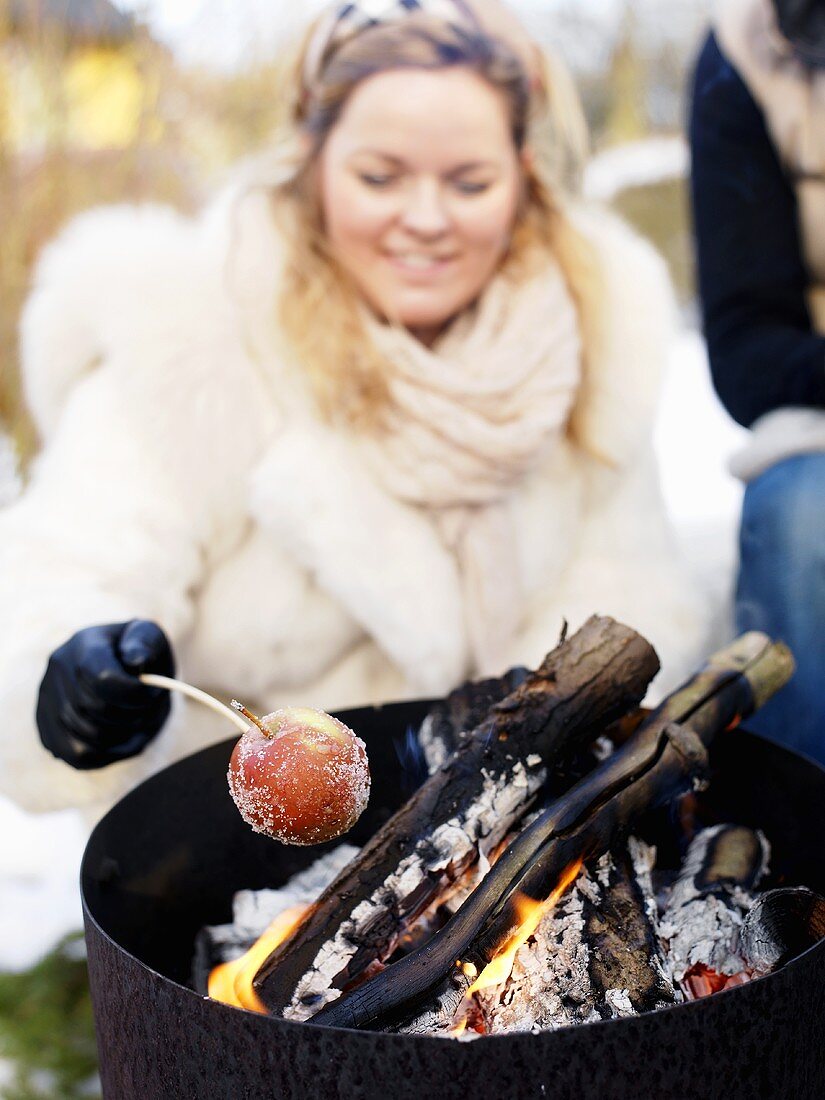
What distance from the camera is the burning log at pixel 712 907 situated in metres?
1.15

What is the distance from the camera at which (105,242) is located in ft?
6.31


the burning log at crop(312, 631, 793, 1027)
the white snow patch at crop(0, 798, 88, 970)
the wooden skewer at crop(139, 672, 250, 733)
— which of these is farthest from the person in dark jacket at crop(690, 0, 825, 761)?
the white snow patch at crop(0, 798, 88, 970)

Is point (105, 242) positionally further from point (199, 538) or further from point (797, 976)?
point (797, 976)

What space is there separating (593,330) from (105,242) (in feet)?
2.96

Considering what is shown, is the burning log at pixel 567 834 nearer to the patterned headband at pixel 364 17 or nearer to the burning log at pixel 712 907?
the burning log at pixel 712 907

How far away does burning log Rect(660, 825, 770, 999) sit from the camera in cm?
115

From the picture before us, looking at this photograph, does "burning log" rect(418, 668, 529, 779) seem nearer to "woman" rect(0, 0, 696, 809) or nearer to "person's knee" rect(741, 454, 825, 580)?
"woman" rect(0, 0, 696, 809)

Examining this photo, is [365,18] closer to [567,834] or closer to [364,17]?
[364,17]

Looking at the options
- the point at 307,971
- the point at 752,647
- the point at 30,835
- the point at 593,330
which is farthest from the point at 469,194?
the point at 30,835

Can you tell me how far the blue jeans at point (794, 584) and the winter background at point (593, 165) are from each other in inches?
11.0

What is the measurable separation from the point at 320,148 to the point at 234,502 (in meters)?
0.62

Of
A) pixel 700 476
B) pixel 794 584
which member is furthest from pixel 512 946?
pixel 700 476

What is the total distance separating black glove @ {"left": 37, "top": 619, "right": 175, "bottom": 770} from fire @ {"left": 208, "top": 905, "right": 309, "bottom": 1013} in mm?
305

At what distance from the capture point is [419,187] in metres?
1.79
